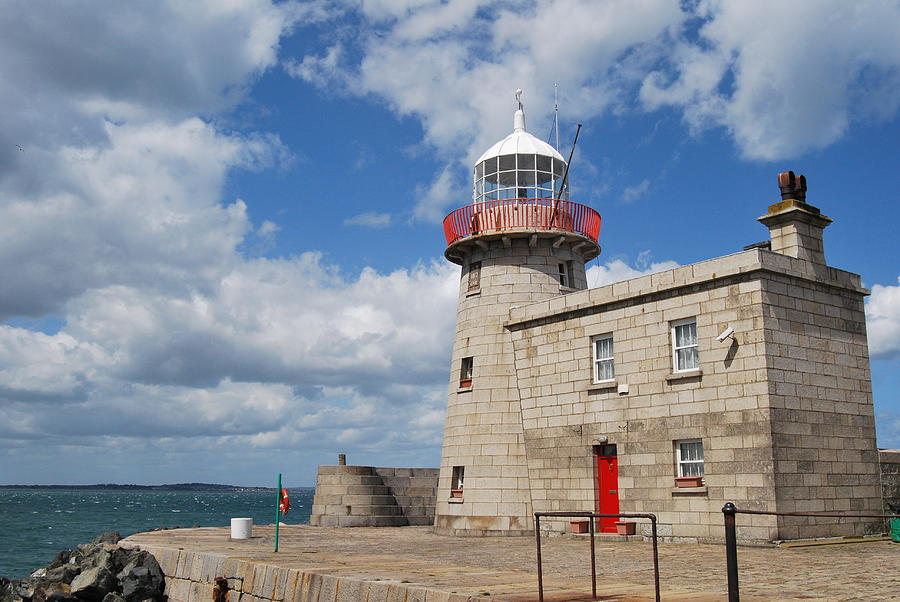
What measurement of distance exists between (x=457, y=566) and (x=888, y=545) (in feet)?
28.1

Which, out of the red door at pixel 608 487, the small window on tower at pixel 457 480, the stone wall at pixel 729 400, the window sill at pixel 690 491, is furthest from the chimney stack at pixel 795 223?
the small window on tower at pixel 457 480

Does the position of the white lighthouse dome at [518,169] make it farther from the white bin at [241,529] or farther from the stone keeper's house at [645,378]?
the white bin at [241,529]

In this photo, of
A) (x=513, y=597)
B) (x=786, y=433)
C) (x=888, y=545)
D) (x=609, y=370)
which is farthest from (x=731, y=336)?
(x=513, y=597)

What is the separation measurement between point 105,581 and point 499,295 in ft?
37.4

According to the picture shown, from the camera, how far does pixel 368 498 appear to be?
87.6 ft

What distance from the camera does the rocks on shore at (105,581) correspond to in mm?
15234

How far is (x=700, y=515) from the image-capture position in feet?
55.7

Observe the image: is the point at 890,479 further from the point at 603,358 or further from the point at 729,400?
the point at 603,358

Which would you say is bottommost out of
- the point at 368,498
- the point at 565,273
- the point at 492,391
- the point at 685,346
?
the point at 368,498

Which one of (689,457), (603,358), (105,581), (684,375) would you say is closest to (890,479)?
(689,457)

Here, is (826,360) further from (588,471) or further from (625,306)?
(588,471)

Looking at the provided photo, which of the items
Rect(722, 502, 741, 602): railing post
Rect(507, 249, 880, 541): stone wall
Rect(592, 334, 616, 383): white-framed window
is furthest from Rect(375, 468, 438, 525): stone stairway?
Rect(722, 502, 741, 602): railing post

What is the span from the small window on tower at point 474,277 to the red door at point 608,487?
5904mm

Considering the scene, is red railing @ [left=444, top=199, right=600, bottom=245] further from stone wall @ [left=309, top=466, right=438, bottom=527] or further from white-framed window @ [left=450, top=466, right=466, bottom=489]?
stone wall @ [left=309, top=466, right=438, bottom=527]
